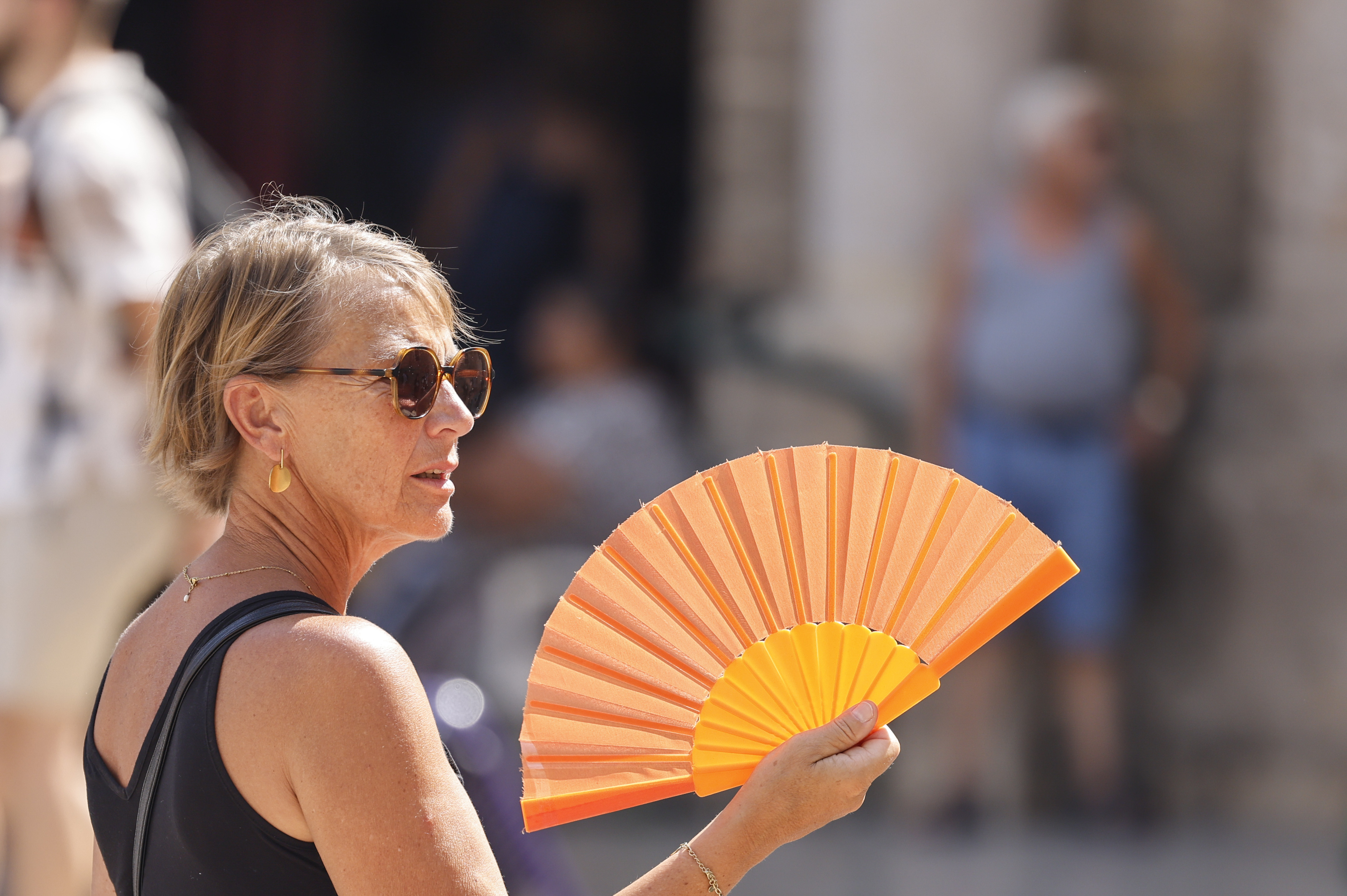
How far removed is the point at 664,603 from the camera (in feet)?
5.50

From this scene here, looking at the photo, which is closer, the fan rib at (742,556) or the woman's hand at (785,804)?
the woman's hand at (785,804)

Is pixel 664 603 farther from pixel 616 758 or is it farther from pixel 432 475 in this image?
pixel 432 475

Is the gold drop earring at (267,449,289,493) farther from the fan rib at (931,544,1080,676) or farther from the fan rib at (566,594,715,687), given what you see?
the fan rib at (931,544,1080,676)

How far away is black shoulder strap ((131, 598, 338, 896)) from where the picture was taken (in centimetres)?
154

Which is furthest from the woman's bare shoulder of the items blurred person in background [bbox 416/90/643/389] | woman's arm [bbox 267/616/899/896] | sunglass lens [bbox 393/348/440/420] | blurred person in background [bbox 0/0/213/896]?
blurred person in background [bbox 416/90/643/389]

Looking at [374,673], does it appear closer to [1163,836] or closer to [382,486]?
[382,486]

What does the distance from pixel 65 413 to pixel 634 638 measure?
7.47ft

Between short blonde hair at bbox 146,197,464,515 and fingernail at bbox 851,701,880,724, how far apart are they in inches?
24.9

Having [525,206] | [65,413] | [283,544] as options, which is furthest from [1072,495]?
[283,544]

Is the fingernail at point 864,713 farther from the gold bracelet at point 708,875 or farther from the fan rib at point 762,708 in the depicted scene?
the gold bracelet at point 708,875

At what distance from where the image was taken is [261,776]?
4.83ft

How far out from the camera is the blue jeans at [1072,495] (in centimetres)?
514

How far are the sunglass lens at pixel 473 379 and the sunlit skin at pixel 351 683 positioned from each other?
0.03 metres

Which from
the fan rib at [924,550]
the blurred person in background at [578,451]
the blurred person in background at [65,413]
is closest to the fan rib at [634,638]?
the fan rib at [924,550]
